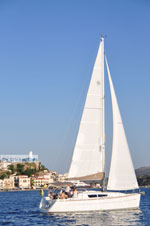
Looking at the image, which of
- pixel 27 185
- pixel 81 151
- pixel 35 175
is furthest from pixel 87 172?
pixel 35 175

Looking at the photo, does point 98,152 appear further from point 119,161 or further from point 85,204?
point 85,204

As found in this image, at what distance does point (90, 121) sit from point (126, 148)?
344 cm

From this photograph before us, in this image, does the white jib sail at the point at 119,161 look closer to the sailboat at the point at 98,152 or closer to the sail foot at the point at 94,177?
the sailboat at the point at 98,152

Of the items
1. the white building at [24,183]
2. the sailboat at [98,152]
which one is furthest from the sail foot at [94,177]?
the white building at [24,183]

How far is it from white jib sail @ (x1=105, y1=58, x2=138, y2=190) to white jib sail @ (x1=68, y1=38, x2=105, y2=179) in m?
1.08

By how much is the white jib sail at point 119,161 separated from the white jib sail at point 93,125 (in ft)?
3.56

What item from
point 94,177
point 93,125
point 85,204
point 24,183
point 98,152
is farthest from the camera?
point 24,183

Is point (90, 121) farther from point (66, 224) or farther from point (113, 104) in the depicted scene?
point (66, 224)

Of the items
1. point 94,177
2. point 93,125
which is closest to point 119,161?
point 94,177

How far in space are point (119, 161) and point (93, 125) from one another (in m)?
3.32

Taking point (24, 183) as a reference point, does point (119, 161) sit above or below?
below

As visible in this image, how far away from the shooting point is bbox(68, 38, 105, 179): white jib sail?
32938 mm

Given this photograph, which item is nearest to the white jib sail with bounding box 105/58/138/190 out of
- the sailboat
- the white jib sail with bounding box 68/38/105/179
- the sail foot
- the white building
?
the sailboat

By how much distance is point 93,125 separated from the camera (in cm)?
3334
